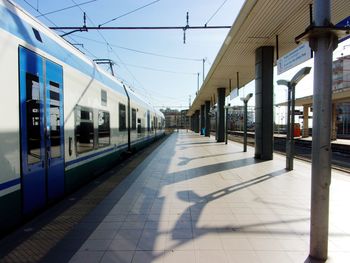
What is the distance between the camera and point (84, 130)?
7910 millimetres

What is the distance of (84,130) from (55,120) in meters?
1.84

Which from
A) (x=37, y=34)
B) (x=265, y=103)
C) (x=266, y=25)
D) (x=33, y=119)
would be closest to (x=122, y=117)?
(x=265, y=103)

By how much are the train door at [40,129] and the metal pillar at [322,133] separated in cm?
368

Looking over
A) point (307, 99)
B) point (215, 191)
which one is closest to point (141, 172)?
point (215, 191)

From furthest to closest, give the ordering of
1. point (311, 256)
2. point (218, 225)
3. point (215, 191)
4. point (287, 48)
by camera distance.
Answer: point (287, 48), point (215, 191), point (218, 225), point (311, 256)

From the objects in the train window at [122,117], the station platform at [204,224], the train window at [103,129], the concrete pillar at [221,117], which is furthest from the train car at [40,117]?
the concrete pillar at [221,117]

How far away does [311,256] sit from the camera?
399 centimetres

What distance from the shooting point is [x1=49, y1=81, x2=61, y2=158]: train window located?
5875 mm

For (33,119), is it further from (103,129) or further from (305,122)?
(305,122)

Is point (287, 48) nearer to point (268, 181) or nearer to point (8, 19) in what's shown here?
point (268, 181)

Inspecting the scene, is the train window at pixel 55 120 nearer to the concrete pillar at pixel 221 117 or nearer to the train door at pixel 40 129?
the train door at pixel 40 129

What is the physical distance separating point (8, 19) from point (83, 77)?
3.29m

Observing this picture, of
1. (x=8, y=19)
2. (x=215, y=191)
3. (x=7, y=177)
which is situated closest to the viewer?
(x=7, y=177)

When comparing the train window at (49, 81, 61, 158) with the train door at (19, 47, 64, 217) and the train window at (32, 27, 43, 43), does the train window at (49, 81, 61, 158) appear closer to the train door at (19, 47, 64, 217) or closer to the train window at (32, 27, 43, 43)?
the train door at (19, 47, 64, 217)
